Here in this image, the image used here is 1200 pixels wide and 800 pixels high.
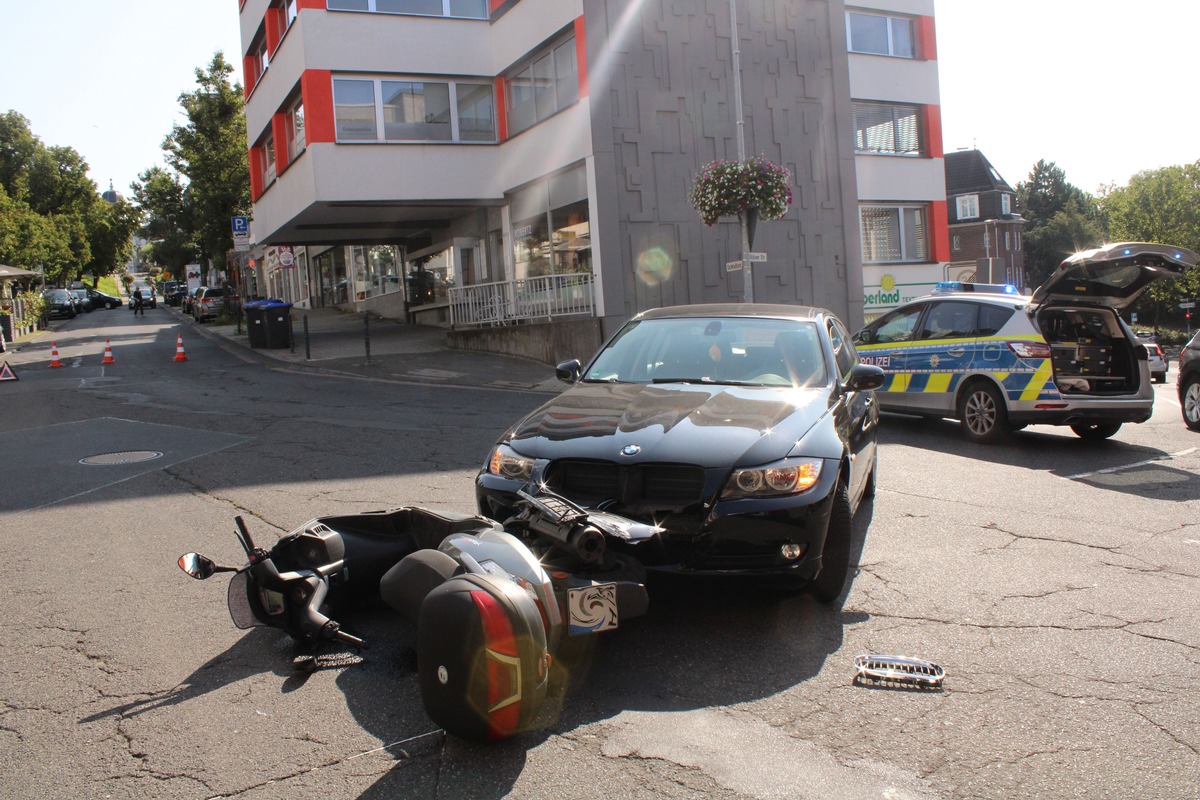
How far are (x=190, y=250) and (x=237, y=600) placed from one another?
218 feet

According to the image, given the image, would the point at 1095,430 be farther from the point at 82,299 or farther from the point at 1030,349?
the point at 82,299

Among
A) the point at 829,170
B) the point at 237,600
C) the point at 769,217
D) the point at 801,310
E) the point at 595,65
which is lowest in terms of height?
the point at 237,600

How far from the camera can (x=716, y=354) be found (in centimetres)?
620

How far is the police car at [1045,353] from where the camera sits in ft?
32.1

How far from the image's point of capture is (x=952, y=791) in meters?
3.11

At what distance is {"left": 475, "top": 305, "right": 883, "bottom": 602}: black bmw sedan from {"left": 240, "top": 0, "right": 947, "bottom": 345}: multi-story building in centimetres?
1392

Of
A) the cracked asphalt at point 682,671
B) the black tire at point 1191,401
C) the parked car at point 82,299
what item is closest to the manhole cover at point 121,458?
the cracked asphalt at point 682,671

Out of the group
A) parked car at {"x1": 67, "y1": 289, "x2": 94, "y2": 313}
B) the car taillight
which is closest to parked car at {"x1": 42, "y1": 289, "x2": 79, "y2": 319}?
parked car at {"x1": 67, "y1": 289, "x2": 94, "y2": 313}

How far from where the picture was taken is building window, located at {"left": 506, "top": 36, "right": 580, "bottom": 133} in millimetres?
20797

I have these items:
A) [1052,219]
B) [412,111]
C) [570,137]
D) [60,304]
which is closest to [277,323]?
[412,111]

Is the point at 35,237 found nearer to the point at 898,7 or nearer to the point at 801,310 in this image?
the point at 898,7

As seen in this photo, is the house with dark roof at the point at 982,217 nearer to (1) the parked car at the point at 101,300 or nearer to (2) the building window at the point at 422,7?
(2) the building window at the point at 422,7

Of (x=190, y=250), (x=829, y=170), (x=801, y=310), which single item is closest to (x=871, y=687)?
(x=801, y=310)

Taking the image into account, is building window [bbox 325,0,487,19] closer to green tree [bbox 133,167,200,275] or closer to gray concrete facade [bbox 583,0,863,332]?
gray concrete facade [bbox 583,0,863,332]
